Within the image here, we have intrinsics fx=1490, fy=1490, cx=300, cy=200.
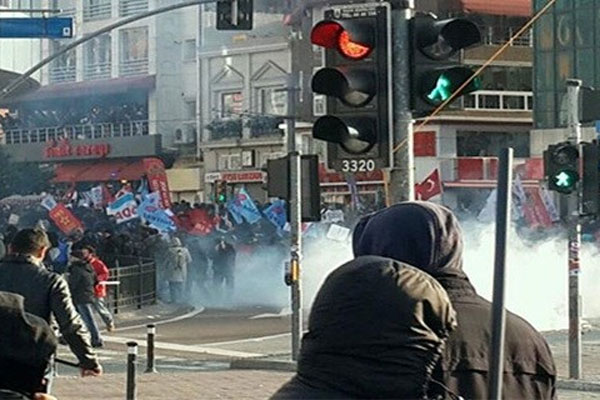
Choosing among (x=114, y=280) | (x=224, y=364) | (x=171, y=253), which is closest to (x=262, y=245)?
(x=171, y=253)

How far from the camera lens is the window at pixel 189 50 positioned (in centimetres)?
7131

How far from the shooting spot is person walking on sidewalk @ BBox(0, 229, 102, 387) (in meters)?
9.87

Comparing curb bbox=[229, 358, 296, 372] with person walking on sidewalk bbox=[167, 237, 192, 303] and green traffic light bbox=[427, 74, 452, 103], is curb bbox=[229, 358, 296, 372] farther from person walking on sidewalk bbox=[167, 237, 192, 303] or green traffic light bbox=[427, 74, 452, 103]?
person walking on sidewalk bbox=[167, 237, 192, 303]

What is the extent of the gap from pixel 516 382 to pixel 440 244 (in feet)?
1.39

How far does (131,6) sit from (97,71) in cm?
366

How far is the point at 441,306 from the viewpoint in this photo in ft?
10.2

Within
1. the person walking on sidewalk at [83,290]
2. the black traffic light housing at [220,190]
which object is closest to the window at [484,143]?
the black traffic light housing at [220,190]

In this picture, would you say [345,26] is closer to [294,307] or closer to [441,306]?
[441,306]

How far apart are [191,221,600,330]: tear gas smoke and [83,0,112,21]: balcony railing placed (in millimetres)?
43443

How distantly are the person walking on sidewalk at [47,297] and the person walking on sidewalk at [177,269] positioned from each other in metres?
22.8

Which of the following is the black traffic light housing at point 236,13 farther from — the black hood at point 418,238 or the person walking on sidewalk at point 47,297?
the black hood at point 418,238

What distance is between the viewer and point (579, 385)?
16.2 m

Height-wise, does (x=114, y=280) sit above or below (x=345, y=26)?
below

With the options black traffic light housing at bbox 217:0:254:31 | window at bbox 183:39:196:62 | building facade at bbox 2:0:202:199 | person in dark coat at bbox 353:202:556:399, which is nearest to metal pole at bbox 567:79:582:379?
black traffic light housing at bbox 217:0:254:31
